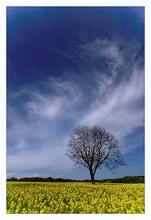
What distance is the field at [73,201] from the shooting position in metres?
5.59

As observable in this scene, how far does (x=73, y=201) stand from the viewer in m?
5.95

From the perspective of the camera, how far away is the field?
18.3 ft

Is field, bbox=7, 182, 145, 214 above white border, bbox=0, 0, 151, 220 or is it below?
below
